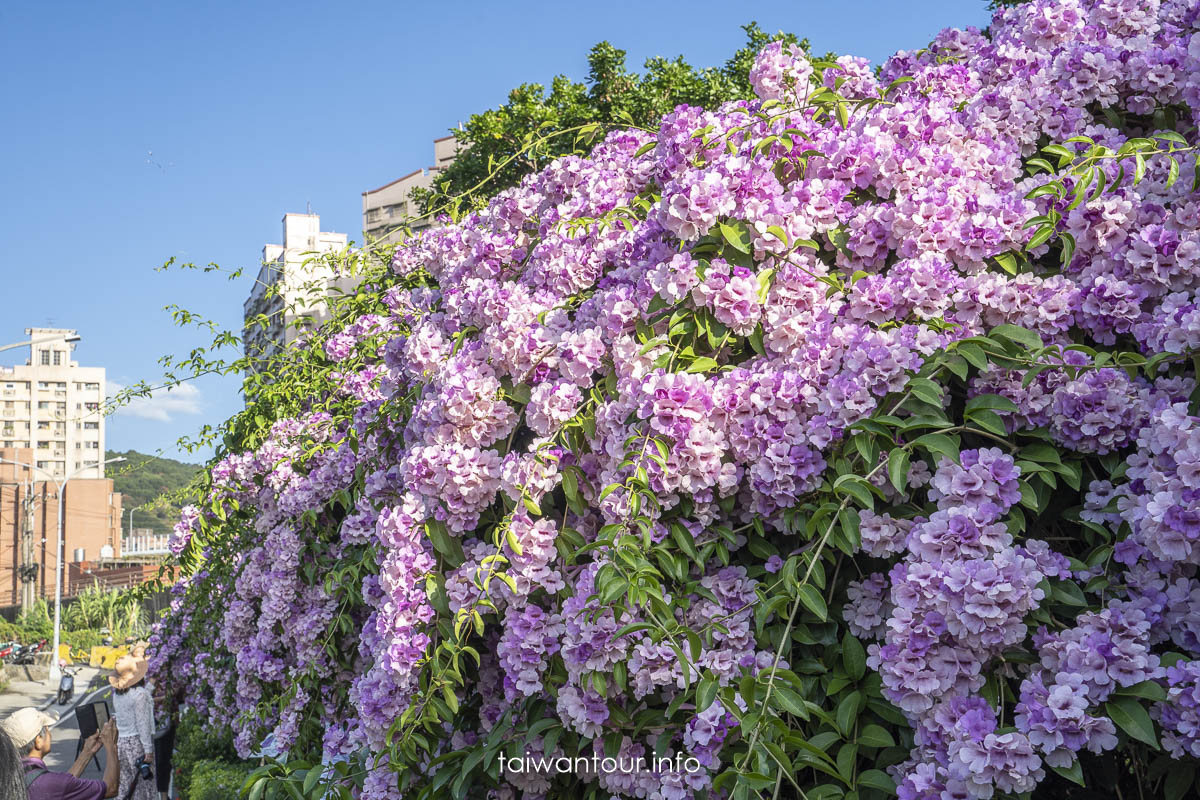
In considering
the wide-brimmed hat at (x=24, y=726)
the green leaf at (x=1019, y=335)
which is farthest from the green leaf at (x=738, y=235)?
the wide-brimmed hat at (x=24, y=726)

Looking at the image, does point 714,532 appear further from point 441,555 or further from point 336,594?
point 336,594

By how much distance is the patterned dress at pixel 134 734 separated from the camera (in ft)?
19.7

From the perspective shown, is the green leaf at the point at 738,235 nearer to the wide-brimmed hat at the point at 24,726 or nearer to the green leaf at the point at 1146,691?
the green leaf at the point at 1146,691

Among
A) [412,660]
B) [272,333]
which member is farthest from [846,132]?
[272,333]

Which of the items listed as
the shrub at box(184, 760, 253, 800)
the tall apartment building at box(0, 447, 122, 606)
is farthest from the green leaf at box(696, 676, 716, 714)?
the tall apartment building at box(0, 447, 122, 606)

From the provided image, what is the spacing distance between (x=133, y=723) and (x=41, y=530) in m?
54.7

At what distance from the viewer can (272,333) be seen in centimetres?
673

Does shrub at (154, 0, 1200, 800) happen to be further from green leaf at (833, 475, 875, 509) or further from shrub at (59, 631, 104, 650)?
shrub at (59, 631, 104, 650)

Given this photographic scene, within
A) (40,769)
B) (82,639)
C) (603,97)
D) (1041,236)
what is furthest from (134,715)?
(82,639)

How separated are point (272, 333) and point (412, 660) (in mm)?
5063

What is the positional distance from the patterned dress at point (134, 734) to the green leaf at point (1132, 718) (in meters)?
6.10

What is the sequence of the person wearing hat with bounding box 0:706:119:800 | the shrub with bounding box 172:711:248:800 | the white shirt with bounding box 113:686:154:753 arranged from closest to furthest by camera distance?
the person wearing hat with bounding box 0:706:119:800, the white shirt with bounding box 113:686:154:753, the shrub with bounding box 172:711:248:800

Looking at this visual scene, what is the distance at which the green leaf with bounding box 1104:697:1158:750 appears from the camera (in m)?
1.37

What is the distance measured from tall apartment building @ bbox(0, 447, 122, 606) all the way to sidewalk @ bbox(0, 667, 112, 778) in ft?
73.4
